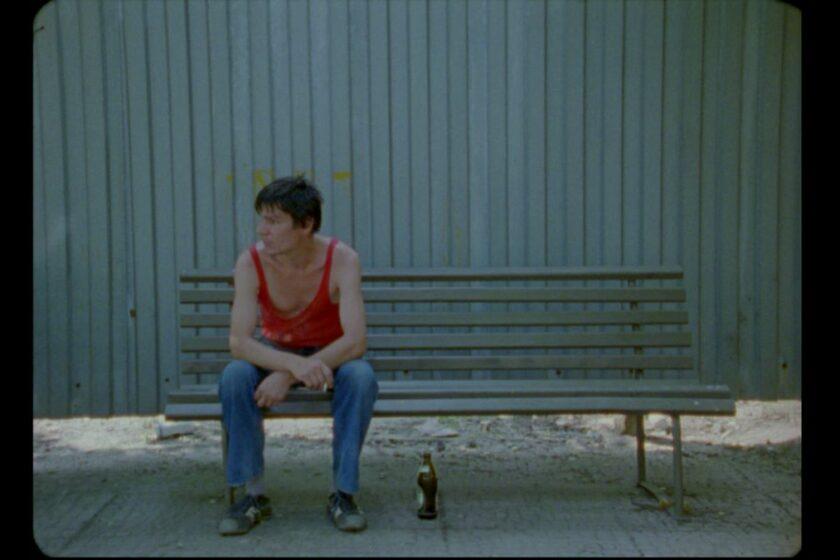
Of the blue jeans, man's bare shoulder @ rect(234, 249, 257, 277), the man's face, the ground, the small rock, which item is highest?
the man's face

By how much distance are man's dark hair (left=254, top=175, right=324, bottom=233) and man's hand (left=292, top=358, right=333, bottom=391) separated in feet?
2.12

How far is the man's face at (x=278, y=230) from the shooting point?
4238 mm

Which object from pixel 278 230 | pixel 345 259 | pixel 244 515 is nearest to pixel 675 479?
pixel 345 259

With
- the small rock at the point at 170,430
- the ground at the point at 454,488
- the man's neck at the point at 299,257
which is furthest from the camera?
the small rock at the point at 170,430

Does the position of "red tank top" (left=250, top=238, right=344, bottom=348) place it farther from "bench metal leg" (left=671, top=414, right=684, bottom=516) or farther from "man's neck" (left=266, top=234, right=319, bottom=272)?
"bench metal leg" (left=671, top=414, right=684, bottom=516)

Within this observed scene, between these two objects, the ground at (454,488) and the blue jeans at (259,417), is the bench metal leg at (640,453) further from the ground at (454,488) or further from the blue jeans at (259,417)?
the blue jeans at (259,417)

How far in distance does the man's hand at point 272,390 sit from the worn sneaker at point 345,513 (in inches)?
20.8

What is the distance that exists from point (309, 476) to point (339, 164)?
1.80m

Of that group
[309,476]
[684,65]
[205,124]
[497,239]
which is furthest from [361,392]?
[684,65]

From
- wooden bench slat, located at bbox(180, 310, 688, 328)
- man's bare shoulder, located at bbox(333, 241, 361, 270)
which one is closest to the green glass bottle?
wooden bench slat, located at bbox(180, 310, 688, 328)

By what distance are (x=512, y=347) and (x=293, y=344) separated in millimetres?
1181

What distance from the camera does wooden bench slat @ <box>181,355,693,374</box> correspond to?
4.78 metres

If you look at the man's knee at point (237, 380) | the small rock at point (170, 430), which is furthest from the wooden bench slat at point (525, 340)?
the small rock at point (170, 430)

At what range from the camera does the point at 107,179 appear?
5.39 m
